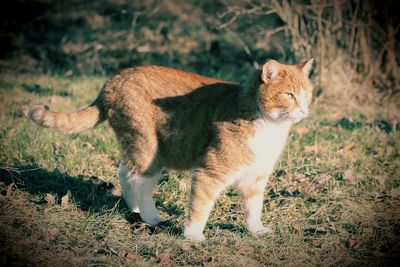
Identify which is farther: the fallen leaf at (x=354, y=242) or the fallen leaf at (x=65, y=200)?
the fallen leaf at (x=65, y=200)

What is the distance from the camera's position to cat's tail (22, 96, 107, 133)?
4438mm

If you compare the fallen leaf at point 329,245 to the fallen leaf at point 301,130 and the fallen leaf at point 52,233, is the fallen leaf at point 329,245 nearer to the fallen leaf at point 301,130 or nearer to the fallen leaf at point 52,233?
the fallen leaf at point 52,233

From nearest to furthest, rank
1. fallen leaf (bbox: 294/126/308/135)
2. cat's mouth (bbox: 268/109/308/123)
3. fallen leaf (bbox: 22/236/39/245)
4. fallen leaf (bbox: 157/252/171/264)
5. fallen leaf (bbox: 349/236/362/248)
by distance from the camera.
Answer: fallen leaf (bbox: 157/252/171/264) → fallen leaf (bbox: 22/236/39/245) → cat's mouth (bbox: 268/109/308/123) → fallen leaf (bbox: 349/236/362/248) → fallen leaf (bbox: 294/126/308/135)

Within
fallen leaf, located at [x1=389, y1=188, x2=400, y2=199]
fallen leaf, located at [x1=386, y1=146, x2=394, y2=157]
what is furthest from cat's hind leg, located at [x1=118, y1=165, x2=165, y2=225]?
fallen leaf, located at [x1=386, y1=146, x2=394, y2=157]

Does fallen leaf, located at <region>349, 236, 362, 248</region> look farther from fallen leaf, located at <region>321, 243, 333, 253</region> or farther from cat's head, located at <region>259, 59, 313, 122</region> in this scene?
cat's head, located at <region>259, 59, 313, 122</region>

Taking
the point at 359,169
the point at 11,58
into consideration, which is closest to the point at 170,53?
the point at 11,58

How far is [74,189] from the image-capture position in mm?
4992

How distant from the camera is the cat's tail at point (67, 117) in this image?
444 cm

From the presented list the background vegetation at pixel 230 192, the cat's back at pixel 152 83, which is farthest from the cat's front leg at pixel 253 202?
the cat's back at pixel 152 83

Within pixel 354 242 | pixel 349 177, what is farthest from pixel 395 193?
pixel 354 242

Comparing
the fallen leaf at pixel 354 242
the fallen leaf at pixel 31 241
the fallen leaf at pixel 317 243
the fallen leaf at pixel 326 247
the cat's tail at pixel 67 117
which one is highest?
the cat's tail at pixel 67 117

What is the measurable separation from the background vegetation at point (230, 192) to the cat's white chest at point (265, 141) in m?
0.67

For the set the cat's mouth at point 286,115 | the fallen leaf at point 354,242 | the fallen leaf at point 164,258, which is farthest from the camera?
the fallen leaf at point 354,242

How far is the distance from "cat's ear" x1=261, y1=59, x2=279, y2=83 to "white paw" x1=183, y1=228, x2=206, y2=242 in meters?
1.39
